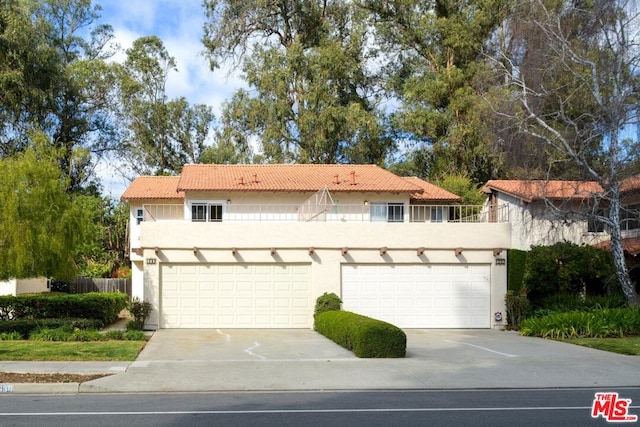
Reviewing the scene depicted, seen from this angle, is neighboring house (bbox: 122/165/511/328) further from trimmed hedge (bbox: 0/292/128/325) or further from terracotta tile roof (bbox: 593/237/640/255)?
terracotta tile roof (bbox: 593/237/640/255)

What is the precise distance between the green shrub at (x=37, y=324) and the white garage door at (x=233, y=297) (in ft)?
9.06

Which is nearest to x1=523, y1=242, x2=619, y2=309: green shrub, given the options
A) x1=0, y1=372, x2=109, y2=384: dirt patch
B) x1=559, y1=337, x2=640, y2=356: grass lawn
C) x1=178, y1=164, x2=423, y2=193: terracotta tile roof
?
x1=559, y1=337, x2=640, y2=356: grass lawn

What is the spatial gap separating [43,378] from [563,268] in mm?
18085

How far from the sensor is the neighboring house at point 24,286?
3138 cm

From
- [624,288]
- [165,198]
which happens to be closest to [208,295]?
[165,198]

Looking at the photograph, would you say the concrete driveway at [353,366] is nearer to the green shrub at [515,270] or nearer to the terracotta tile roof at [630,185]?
Answer: the green shrub at [515,270]

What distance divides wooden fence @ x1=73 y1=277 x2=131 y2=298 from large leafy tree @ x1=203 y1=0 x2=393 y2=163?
11478 mm

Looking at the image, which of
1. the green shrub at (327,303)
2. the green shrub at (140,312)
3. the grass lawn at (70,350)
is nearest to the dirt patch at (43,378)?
the grass lawn at (70,350)

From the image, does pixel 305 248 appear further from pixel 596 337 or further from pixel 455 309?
pixel 596 337

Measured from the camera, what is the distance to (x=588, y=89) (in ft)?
79.5

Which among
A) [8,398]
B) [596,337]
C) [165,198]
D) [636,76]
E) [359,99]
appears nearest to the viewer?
[8,398]

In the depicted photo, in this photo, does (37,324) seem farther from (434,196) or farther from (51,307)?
(434,196)

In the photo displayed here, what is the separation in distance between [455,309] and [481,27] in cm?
2261

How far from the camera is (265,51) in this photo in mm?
42812
